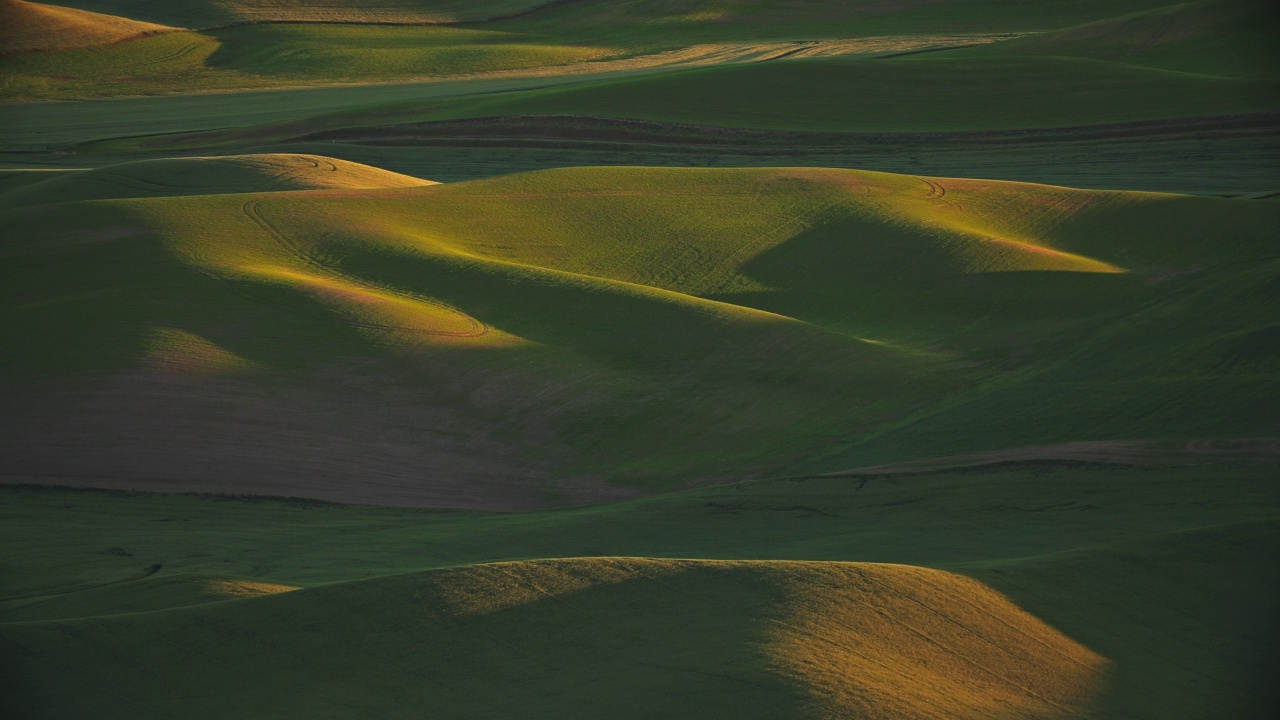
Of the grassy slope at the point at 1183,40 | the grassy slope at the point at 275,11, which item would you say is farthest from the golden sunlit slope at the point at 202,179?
the grassy slope at the point at 275,11

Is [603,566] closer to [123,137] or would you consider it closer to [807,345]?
[807,345]

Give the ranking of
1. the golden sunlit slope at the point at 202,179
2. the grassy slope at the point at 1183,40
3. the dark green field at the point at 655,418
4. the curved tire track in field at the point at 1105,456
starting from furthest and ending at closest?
the grassy slope at the point at 1183,40 < the golden sunlit slope at the point at 202,179 < the curved tire track in field at the point at 1105,456 < the dark green field at the point at 655,418

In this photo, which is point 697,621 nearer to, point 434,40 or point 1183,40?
point 1183,40

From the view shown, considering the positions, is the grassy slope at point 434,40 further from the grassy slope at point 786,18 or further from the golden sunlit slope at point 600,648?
the golden sunlit slope at point 600,648

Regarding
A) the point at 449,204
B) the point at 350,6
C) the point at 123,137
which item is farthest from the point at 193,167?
the point at 350,6

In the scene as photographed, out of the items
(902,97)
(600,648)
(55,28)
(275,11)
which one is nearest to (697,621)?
(600,648)

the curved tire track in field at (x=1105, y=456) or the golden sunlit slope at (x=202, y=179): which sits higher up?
the golden sunlit slope at (x=202, y=179)
